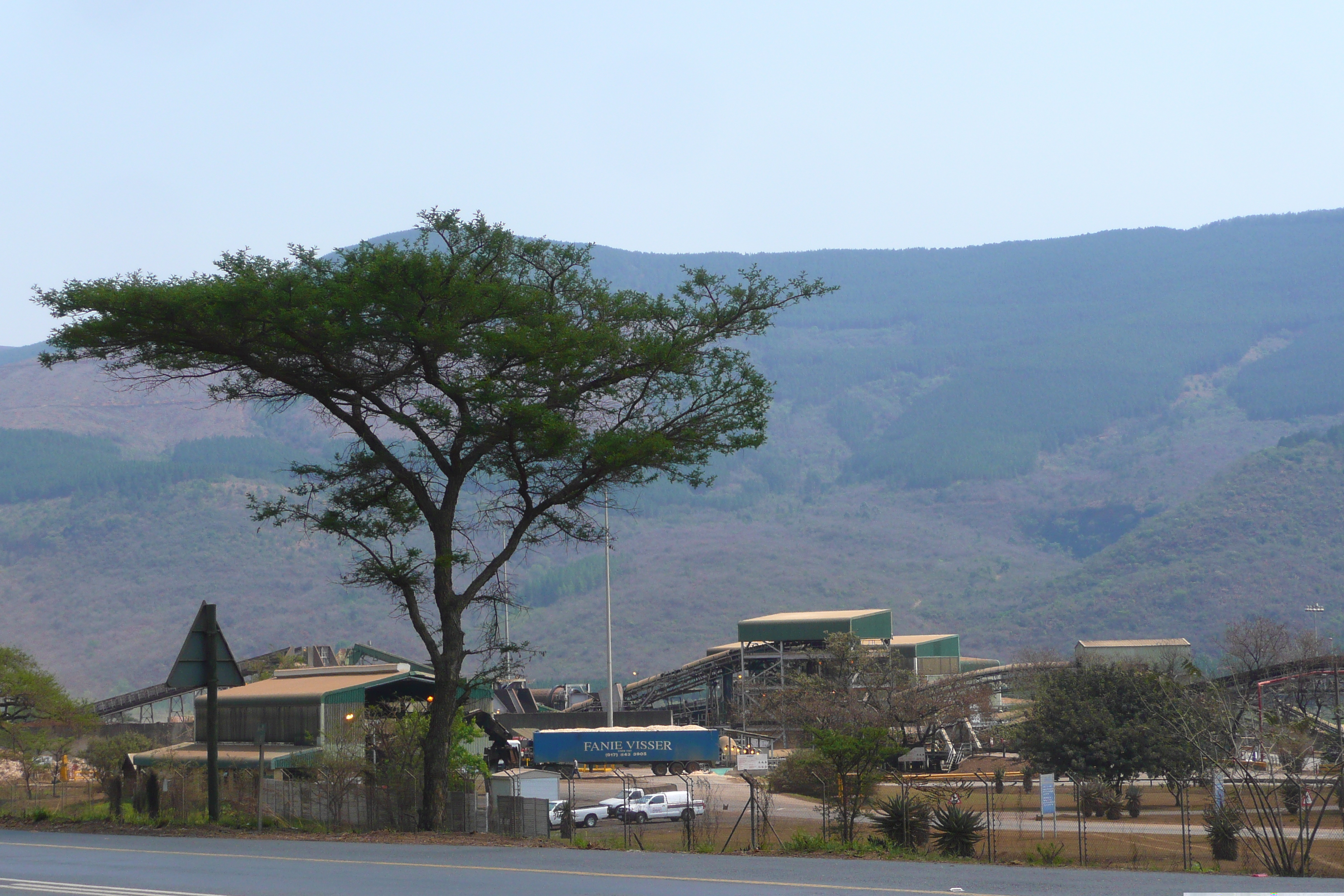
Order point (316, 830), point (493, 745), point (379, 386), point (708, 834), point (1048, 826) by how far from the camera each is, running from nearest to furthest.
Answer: point (316, 830)
point (379, 386)
point (708, 834)
point (1048, 826)
point (493, 745)

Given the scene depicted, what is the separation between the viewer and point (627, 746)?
230 ft

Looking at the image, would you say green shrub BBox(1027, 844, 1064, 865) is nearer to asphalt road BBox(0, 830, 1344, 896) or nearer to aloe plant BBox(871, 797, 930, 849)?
aloe plant BBox(871, 797, 930, 849)

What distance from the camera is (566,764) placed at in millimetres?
70812

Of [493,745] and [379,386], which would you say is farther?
[493,745]

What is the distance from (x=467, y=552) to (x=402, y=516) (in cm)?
199

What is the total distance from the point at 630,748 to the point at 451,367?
47.9 metres

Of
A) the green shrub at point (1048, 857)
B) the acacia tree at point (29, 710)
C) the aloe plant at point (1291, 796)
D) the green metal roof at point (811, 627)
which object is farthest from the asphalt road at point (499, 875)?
the green metal roof at point (811, 627)

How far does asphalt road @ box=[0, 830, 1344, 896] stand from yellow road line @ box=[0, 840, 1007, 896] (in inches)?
1.6

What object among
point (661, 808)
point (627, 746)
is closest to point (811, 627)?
point (627, 746)

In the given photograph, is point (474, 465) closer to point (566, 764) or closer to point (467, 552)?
point (467, 552)

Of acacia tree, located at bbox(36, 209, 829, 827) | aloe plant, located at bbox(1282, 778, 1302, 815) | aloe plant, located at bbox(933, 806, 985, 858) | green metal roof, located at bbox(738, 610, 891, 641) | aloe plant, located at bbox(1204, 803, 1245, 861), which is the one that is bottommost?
aloe plant, located at bbox(1282, 778, 1302, 815)

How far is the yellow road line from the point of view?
557 inches

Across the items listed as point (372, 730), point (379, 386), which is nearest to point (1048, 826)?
point (372, 730)

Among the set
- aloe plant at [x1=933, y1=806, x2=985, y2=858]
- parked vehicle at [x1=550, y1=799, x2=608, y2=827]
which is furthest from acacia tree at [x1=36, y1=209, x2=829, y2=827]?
parked vehicle at [x1=550, y1=799, x2=608, y2=827]
